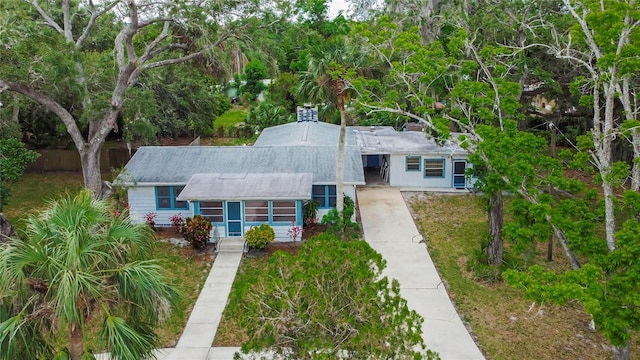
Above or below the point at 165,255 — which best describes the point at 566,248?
above

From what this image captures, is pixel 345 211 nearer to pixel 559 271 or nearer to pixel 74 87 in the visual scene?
pixel 559 271

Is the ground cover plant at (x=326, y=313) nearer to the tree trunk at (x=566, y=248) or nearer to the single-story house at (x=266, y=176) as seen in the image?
the tree trunk at (x=566, y=248)

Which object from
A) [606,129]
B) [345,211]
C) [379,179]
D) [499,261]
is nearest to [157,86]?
[379,179]

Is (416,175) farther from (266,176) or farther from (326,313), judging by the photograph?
(326,313)

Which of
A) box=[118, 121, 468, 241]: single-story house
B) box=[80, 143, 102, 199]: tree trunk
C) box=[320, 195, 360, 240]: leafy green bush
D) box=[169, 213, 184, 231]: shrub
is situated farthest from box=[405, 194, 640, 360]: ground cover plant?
box=[80, 143, 102, 199]: tree trunk

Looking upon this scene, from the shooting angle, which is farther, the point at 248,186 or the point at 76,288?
the point at 248,186

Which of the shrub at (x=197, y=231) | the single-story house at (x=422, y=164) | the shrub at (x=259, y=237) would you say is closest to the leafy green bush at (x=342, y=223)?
the shrub at (x=259, y=237)

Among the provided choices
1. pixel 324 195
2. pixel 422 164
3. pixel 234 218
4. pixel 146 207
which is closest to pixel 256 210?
pixel 234 218

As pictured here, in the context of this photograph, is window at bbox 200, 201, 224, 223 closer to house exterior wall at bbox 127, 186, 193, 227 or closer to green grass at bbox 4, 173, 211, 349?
green grass at bbox 4, 173, 211, 349
